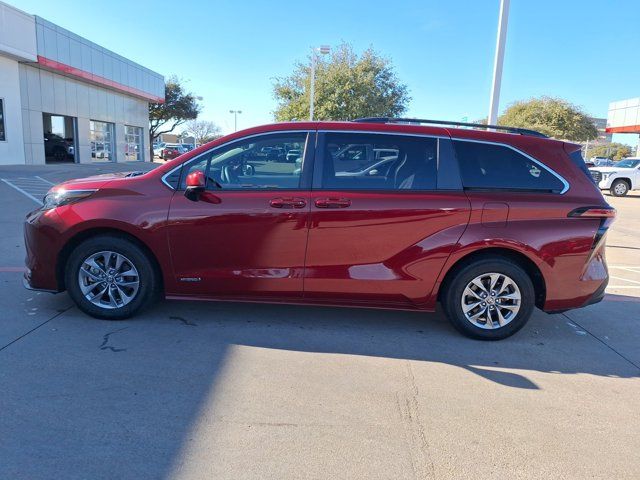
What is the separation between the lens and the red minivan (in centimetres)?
421

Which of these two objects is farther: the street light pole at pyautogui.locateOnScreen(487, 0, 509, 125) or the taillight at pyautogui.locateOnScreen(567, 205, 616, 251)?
the street light pole at pyautogui.locateOnScreen(487, 0, 509, 125)

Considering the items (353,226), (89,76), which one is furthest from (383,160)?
(89,76)

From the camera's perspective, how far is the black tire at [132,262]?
4387 mm

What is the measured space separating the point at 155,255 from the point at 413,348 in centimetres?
244

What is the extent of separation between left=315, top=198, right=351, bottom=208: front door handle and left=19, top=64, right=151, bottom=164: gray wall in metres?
24.3

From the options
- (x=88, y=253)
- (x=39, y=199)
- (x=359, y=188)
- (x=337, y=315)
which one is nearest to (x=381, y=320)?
(x=337, y=315)

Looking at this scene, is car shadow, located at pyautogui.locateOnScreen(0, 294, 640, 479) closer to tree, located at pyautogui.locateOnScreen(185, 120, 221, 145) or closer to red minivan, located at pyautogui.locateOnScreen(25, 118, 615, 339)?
red minivan, located at pyautogui.locateOnScreen(25, 118, 615, 339)

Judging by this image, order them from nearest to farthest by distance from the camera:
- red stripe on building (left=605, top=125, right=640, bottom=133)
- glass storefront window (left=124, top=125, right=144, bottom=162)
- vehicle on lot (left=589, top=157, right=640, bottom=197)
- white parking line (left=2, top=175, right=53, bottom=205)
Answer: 1. white parking line (left=2, top=175, right=53, bottom=205)
2. vehicle on lot (left=589, top=157, right=640, bottom=197)
3. glass storefront window (left=124, top=125, right=144, bottom=162)
4. red stripe on building (left=605, top=125, right=640, bottom=133)

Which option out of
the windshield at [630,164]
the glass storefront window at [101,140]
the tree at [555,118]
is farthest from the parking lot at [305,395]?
the tree at [555,118]

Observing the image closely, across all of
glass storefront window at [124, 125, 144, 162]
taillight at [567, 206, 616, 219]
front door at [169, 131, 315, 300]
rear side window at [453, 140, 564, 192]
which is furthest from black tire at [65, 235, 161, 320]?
glass storefront window at [124, 125, 144, 162]

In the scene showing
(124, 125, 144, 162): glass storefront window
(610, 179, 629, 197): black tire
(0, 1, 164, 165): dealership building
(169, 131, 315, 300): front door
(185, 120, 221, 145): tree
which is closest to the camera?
Result: (169, 131, 315, 300): front door

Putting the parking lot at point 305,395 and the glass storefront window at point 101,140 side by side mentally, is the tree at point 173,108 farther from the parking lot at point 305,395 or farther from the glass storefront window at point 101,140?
the parking lot at point 305,395

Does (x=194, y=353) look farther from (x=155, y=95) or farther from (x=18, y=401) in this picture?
(x=155, y=95)

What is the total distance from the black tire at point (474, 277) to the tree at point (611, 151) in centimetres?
9182
